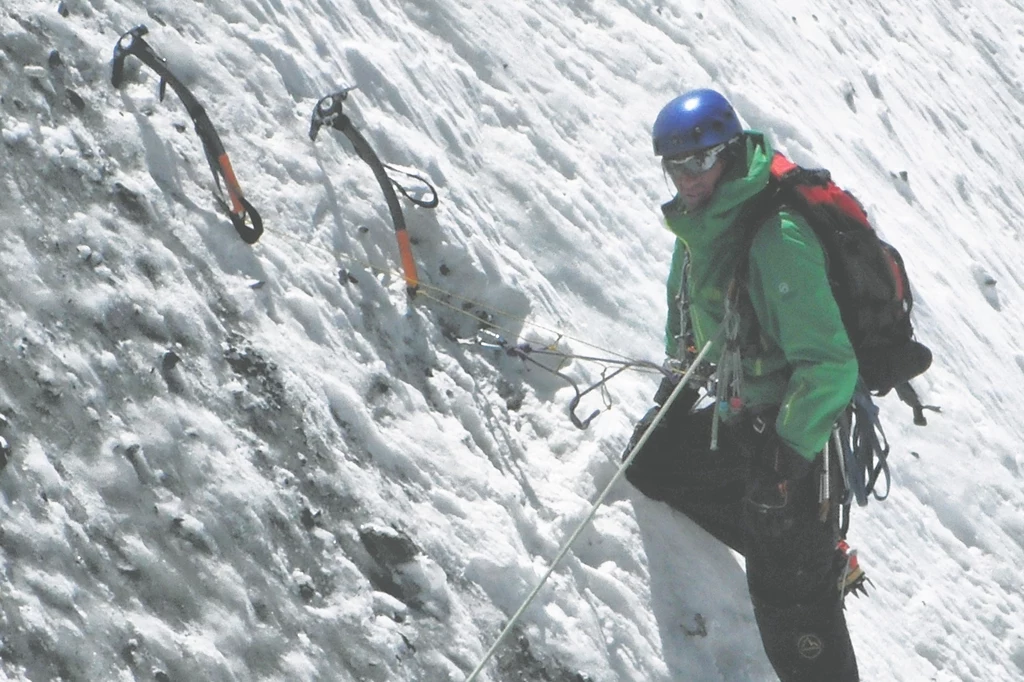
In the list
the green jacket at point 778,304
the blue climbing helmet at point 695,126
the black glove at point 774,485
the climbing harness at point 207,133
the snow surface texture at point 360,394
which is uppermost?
the blue climbing helmet at point 695,126

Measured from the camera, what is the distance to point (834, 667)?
458 cm

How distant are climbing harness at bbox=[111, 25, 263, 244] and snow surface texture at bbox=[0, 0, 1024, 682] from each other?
0.18 feet

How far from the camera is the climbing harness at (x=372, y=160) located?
15.6ft

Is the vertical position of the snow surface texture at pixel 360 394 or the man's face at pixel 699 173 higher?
the man's face at pixel 699 173

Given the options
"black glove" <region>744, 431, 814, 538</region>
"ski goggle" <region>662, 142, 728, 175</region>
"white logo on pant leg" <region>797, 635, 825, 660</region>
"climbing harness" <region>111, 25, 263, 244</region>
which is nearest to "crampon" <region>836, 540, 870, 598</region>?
"white logo on pant leg" <region>797, 635, 825, 660</region>

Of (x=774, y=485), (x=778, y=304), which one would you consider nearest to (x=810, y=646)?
(x=774, y=485)

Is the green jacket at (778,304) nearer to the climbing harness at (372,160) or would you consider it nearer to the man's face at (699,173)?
the man's face at (699,173)

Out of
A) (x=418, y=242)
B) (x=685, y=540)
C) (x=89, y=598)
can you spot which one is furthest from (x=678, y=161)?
(x=89, y=598)

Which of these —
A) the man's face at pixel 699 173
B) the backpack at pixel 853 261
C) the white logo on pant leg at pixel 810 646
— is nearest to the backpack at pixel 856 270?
the backpack at pixel 853 261

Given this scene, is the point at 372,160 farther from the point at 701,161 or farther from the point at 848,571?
the point at 848,571

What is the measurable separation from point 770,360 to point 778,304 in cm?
38

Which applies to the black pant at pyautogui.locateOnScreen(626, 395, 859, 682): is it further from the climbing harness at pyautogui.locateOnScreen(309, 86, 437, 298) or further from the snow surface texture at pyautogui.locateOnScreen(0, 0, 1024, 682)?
the climbing harness at pyautogui.locateOnScreen(309, 86, 437, 298)

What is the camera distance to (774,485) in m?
4.42

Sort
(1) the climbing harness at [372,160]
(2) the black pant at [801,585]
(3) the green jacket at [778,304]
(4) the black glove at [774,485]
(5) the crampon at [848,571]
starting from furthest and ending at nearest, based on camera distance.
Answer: (1) the climbing harness at [372,160], (5) the crampon at [848,571], (2) the black pant at [801,585], (4) the black glove at [774,485], (3) the green jacket at [778,304]
